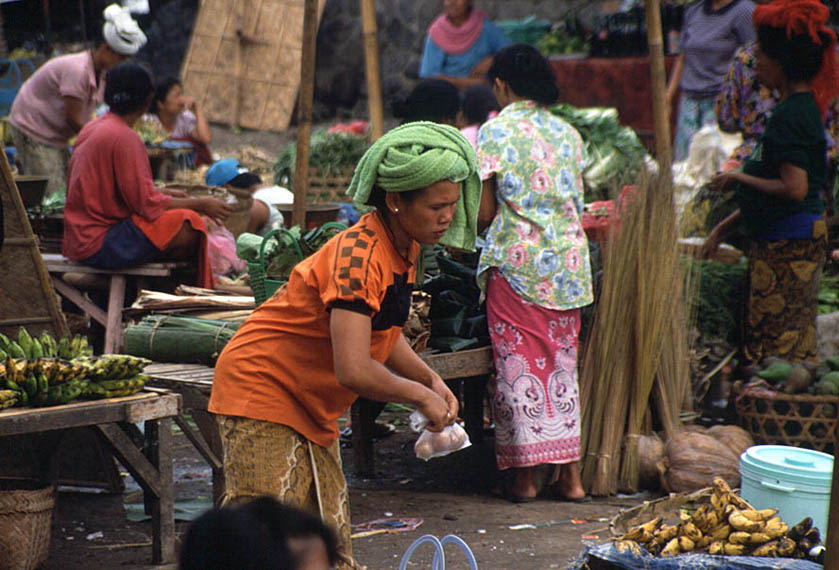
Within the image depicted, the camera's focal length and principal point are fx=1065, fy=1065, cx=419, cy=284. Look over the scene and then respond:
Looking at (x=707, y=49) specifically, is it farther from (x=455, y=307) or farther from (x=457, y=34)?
(x=455, y=307)

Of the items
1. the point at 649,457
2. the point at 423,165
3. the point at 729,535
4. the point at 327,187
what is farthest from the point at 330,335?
the point at 327,187

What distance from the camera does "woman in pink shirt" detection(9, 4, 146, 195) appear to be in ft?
24.7

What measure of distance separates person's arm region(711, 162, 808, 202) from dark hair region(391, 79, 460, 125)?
147cm

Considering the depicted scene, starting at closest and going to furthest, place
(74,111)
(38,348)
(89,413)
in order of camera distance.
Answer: (89,413)
(38,348)
(74,111)

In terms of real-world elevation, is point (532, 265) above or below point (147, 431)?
above

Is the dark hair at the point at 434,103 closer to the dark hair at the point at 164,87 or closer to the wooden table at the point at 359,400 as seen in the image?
the wooden table at the point at 359,400

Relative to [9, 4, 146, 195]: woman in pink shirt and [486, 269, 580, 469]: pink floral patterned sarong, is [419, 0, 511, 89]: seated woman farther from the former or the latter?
[486, 269, 580, 469]: pink floral patterned sarong

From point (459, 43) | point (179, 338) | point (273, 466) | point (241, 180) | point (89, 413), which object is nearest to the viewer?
point (273, 466)

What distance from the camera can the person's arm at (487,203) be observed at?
4.69 m

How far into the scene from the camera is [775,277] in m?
5.56

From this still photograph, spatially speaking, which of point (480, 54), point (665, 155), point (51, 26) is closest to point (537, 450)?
point (665, 155)

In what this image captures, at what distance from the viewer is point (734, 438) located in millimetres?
5023

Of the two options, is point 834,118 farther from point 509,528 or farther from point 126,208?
point 126,208

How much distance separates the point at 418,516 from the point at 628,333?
1314 millimetres
